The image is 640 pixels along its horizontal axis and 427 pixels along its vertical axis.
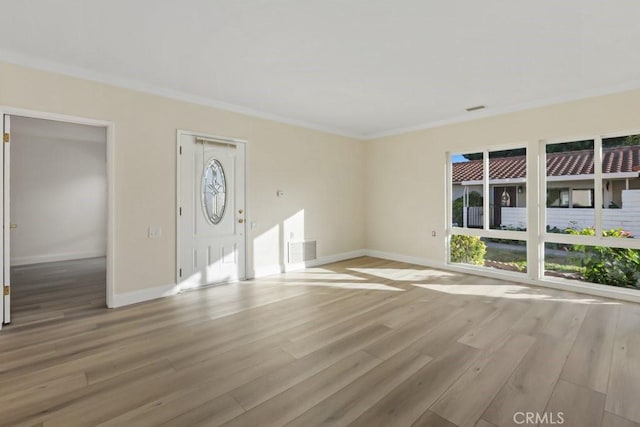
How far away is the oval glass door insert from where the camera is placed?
15.3 ft

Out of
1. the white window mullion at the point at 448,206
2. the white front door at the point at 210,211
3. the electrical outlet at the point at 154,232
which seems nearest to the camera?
the electrical outlet at the point at 154,232

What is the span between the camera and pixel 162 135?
13.8 ft

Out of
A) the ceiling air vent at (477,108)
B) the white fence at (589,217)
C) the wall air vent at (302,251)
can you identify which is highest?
the ceiling air vent at (477,108)

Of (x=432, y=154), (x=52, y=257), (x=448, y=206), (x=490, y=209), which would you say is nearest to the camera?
(x=490, y=209)

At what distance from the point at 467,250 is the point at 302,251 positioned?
3125 mm

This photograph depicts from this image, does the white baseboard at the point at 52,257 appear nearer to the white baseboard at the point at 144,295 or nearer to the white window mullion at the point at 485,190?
the white baseboard at the point at 144,295

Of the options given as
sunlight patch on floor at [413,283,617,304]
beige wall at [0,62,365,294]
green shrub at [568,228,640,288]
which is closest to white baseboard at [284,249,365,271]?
beige wall at [0,62,365,294]

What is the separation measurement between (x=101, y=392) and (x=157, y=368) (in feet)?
1.24

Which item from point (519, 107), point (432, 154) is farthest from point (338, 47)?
point (432, 154)

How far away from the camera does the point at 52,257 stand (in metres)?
→ 6.77

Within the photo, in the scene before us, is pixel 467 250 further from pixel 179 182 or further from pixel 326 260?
pixel 179 182

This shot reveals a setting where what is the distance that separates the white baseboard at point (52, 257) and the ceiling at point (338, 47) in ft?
17.0

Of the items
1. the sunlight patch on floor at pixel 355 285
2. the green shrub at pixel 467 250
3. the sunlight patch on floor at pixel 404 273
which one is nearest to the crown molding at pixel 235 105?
the green shrub at pixel 467 250

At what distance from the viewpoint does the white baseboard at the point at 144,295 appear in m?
3.83
